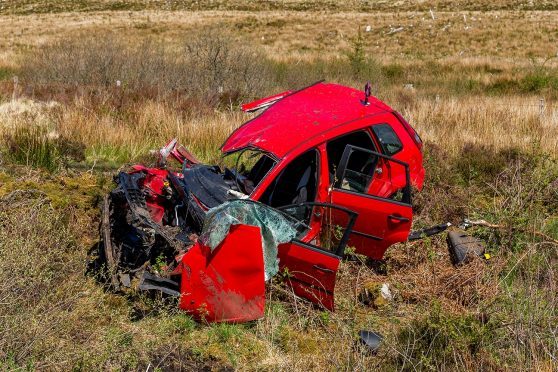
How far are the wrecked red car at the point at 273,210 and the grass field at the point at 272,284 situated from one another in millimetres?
292

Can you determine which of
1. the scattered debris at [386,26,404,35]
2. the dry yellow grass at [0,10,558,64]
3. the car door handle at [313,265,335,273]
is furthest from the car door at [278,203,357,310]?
the scattered debris at [386,26,404,35]

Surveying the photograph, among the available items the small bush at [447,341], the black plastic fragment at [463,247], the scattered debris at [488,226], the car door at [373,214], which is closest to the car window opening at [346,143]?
the car door at [373,214]

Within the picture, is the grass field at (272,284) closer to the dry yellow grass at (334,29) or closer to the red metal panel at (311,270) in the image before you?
the red metal panel at (311,270)

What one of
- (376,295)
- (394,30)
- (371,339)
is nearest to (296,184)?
(376,295)

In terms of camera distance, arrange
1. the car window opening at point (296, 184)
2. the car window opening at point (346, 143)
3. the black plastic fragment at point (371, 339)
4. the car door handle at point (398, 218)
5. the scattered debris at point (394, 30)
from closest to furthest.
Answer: the black plastic fragment at point (371, 339) → the car door handle at point (398, 218) → the car window opening at point (296, 184) → the car window opening at point (346, 143) → the scattered debris at point (394, 30)

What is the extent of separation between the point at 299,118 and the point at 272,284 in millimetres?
1682

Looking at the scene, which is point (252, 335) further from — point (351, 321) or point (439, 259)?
point (439, 259)

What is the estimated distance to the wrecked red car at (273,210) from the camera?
201 inches

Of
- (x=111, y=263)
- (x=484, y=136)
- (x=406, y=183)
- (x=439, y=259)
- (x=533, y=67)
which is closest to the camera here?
(x=111, y=263)

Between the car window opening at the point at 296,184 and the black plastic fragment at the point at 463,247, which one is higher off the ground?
the car window opening at the point at 296,184

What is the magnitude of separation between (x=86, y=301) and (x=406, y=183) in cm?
304

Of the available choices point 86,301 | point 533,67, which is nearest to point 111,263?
point 86,301

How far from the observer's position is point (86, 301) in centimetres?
514

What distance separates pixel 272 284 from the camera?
5.53 m
